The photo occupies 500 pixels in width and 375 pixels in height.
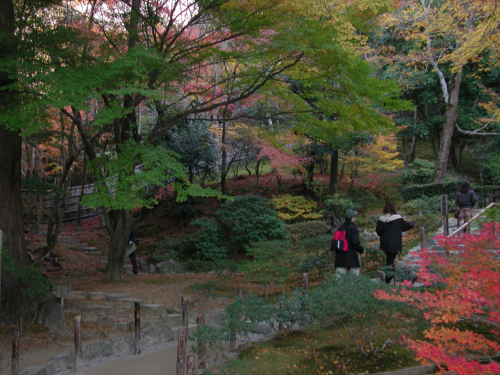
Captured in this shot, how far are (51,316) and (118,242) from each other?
3119 millimetres

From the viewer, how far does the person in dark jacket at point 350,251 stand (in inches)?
249

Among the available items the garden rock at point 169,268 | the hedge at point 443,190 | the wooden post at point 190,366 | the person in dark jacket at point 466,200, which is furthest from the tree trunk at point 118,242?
the hedge at point 443,190

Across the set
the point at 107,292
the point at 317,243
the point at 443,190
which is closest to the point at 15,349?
the point at 107,292

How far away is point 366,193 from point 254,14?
45.3ft

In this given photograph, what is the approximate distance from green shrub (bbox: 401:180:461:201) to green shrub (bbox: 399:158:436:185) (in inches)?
76.4

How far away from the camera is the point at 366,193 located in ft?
64.1

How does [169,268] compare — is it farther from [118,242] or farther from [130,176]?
[130,176]

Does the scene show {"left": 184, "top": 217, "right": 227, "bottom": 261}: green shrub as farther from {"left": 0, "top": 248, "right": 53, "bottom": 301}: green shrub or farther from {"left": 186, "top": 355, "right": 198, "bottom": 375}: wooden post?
{"left": 186, "top": 355, "right": 198, "bottom": 375}: wooden post

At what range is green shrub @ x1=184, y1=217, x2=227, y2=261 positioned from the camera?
13.8 metres

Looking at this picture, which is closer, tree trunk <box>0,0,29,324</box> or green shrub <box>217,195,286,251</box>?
tree trunk <box>0,0,29,324</box>

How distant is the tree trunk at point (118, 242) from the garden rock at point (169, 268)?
3515 mm

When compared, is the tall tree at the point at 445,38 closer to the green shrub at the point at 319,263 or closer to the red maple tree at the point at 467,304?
the green shrub at the point at 319,263

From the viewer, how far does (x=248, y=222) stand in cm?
1363

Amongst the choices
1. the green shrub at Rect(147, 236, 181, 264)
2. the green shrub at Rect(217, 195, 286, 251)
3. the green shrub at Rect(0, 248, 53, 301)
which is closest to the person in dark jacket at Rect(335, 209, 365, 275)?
the green shrub at Rect(0, 248, 53, 301)
